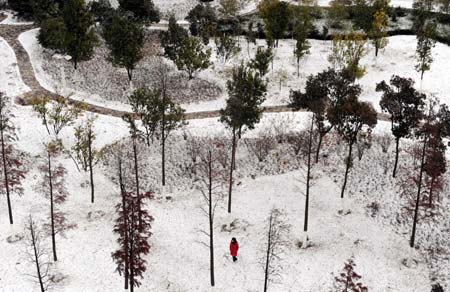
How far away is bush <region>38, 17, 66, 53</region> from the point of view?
59.5 m

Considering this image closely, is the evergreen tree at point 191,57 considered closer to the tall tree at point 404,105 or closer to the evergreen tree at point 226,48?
the evergreen tree at point 226,48

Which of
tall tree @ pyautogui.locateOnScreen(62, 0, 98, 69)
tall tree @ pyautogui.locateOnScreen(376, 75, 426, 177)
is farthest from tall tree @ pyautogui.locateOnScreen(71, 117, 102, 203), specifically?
tall tree @ pyautogui.locateOnScreen(376, 75, 426, 177)

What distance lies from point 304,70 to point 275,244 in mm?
29425

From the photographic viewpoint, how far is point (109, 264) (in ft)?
130

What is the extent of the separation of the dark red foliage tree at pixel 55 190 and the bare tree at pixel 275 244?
1385 cm

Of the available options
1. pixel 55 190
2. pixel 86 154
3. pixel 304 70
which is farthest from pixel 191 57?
pixel 55 190

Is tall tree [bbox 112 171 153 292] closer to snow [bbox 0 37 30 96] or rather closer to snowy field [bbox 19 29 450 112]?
snowy field [bbox 19 29 450 112]

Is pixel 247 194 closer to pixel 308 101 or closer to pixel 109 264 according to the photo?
pixel 308 101

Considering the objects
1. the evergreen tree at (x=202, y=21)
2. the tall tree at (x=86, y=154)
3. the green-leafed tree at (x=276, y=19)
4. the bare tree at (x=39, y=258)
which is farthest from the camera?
the evergreen tree at (x=202, y=21)

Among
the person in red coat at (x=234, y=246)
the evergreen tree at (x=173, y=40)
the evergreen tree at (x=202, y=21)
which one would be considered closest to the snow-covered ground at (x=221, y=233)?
the person in red coat at (x=234, y=246)

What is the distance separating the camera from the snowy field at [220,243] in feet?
127

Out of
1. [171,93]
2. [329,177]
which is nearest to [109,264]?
[329,177]

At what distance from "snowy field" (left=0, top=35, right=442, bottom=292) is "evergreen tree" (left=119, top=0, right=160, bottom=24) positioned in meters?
26.6

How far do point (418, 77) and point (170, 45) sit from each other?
2651 cm
